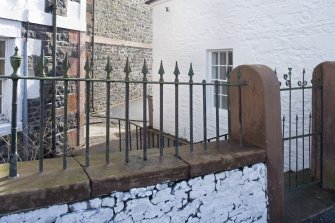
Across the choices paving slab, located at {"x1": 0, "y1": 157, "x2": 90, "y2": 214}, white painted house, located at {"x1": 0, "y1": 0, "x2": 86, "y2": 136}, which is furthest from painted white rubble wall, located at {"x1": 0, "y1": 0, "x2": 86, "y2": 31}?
paving slab, located at {"x1": 0, "y1": 157, "x2": 90, "y2": 214}

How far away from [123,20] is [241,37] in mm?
10678

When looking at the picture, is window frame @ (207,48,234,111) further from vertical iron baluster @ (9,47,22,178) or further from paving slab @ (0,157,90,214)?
vertical iron baluster @ (9,47,22,178)

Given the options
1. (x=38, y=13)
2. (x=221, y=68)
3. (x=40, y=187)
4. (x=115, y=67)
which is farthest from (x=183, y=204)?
(x=115, y=67)

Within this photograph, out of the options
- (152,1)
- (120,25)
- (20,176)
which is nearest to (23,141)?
(20,176)

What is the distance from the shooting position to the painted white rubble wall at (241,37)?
243 inches

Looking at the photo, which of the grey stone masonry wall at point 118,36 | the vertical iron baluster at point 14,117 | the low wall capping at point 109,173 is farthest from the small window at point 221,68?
the grey stone masonry wall at point 118,36

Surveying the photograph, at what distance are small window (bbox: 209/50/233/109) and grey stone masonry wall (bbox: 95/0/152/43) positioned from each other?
26.8 ft

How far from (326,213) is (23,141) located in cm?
520

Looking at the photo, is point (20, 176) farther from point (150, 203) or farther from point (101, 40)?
point (101, 40)

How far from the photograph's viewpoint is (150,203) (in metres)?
2.81

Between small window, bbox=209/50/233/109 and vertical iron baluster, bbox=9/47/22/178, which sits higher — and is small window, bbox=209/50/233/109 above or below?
above

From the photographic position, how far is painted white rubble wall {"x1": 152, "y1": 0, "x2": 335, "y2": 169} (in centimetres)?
616

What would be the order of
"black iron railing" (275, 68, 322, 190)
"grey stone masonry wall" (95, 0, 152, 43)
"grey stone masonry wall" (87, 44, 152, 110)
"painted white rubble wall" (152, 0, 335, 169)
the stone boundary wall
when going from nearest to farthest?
"black iron railing" (275, 68, 322, 190), "painted white rubble wall" (152, 0, 335, 169), the stone boundary wall, "grey stone masonry wall" (87, 44, 152, 110), "grey stone masonry wall" (95, 0, 152, 43)

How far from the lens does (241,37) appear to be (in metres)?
7.78
